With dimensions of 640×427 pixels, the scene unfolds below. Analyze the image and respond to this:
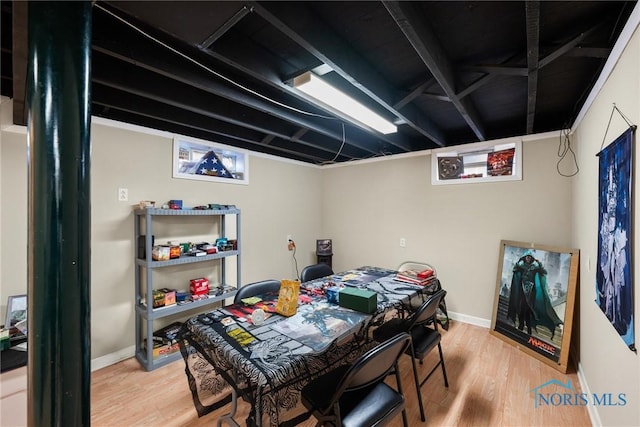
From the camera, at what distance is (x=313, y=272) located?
3014mm

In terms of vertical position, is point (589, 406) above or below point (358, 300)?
below

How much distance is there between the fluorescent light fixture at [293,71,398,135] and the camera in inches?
68.9

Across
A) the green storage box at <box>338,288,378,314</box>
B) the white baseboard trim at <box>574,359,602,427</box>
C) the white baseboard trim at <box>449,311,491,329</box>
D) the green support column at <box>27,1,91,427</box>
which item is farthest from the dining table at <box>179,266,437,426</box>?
the white baseboard trim at <box>449,311,491,329</box>

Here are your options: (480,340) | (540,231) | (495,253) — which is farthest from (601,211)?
(480,340)

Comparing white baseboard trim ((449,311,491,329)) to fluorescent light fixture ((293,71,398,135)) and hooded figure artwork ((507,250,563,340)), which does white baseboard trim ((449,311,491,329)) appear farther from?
fluorescent light fixture ((293,71,398,135))

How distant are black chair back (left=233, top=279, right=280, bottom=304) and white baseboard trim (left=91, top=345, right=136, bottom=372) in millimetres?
1380

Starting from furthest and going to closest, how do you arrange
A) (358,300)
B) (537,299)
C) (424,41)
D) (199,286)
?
1. (199,286)
2. (537,299)
3. (358,300)
4. (424,41)

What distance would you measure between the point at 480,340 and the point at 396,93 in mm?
2825

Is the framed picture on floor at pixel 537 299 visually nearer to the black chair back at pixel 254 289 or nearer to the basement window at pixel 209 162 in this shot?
the black chair back at pixel 254 289

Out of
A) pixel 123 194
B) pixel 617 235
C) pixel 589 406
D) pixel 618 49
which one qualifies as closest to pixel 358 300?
pixel 617 235

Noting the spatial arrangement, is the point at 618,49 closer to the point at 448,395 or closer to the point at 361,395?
the point at 361,395

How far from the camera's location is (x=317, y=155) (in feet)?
14.0

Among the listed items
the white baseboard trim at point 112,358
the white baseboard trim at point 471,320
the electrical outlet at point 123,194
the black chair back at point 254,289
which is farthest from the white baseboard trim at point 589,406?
the electrical outlet at point 123,194

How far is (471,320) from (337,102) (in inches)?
125
